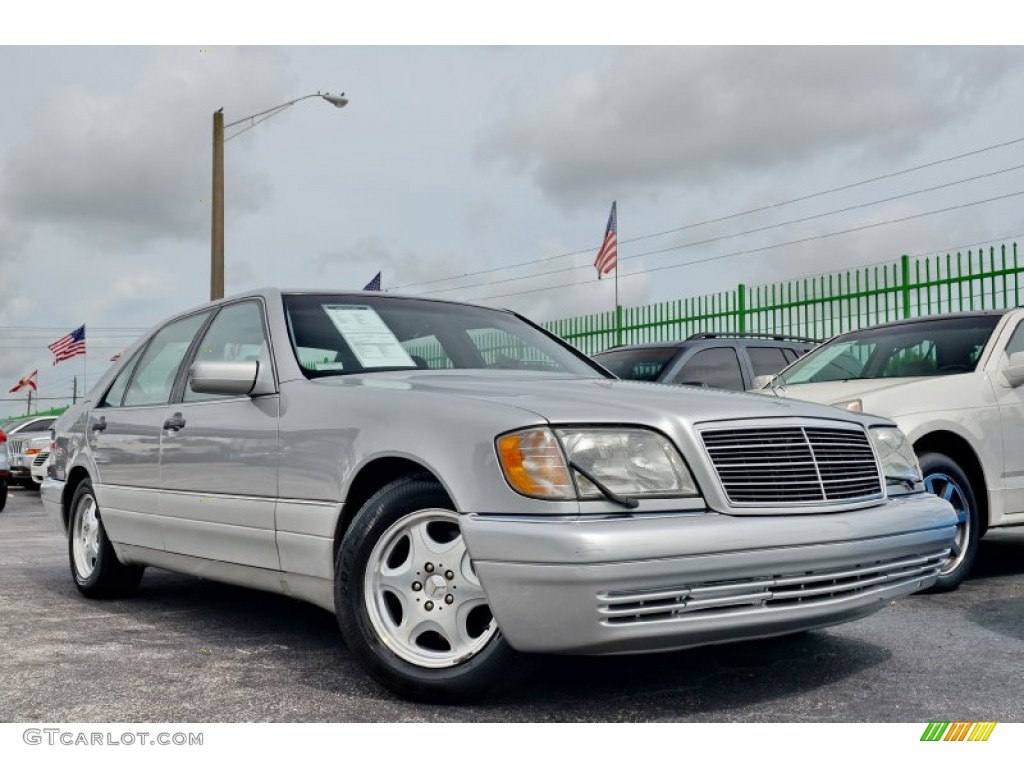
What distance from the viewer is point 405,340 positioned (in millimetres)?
4699

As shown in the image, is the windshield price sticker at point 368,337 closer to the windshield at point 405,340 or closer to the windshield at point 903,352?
the windshield at point 405,340

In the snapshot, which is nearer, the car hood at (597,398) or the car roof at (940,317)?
the car hood at (597,398)

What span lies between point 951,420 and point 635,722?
334 cm

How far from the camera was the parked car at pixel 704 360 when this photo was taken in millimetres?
9609

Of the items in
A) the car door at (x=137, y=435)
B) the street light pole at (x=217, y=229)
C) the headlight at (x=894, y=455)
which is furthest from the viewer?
the street light pole at (x=217, y=229)

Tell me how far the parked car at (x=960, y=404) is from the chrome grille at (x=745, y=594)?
226cm

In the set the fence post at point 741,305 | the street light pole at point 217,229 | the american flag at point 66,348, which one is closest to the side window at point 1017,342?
the fence post at point 741,305

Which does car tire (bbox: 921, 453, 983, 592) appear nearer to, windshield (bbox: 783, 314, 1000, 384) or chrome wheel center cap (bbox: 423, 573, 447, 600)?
windshield (bbox: 783, 314, 1000, 384)

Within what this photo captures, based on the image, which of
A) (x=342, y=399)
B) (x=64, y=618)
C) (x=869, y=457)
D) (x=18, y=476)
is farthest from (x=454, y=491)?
(x=18, y=476)

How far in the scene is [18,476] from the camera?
64.5 ft

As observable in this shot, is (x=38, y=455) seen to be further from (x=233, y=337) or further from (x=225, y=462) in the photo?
(x=225, y=462)

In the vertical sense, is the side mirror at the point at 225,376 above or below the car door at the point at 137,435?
above

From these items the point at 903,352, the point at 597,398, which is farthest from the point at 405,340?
the point at 903,352

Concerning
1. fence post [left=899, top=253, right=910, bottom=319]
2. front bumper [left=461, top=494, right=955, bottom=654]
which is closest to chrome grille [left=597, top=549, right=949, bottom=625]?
front bumper [left=461, top=494, right=955, bottom=654]
